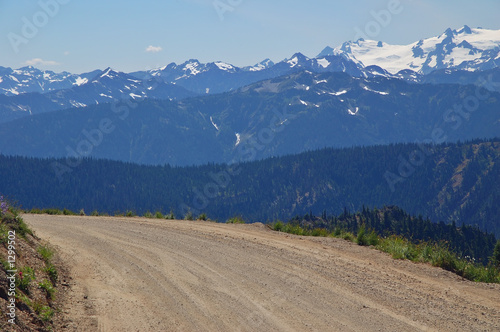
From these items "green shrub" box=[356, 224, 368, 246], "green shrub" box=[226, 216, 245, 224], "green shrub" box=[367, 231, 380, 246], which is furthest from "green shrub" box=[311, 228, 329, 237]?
"green shrub" box=[226, 216, 245, 224]

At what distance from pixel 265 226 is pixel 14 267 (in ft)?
54.3

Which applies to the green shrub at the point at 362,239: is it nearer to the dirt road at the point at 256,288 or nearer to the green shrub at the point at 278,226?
the dirt road at the point at 256,288

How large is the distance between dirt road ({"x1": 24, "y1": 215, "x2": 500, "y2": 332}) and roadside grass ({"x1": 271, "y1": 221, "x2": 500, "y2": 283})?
0.69m

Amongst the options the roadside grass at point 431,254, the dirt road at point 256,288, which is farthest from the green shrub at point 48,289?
the roadside grass at point 431,254

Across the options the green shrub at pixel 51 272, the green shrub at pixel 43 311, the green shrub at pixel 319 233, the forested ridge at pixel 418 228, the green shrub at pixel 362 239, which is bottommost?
the forested ridge at pixel 418 228

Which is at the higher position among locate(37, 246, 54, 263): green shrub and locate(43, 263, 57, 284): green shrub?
locate(37, 246, 54, 263): green shrub

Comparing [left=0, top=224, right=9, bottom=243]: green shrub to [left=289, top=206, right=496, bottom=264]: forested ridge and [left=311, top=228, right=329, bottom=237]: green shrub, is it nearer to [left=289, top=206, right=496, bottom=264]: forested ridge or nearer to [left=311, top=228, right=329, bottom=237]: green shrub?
[left=311, top=228, right=329, bottom=237]: green shrub

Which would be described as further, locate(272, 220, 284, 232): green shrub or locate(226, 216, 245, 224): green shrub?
locate(226, 216, 245, 224): green shrub

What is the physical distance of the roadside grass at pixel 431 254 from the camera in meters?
18.0

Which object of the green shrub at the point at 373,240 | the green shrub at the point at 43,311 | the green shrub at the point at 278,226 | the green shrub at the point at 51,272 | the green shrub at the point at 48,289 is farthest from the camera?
the green shrub at the point at 278,226

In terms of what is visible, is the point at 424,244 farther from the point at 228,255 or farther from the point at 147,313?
the point at 147,313

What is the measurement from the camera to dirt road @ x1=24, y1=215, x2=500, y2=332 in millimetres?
12758

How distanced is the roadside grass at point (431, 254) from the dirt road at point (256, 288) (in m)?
0.69

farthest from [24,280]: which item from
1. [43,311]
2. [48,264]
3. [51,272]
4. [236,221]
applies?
[236,221]
